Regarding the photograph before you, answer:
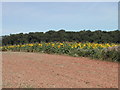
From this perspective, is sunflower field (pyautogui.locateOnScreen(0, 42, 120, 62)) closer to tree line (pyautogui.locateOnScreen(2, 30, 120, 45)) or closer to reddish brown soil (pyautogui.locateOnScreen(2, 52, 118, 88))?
reddish brown soil (pyautogui.locateOnScreen(2, 52, 118, 88))

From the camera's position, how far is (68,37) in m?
17.4

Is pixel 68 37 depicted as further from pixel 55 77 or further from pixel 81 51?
pixel 55 77

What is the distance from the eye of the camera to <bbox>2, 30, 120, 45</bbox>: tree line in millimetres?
16859

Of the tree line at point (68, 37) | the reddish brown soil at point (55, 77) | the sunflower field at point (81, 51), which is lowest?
the reddish brown soil at point (55, 77)

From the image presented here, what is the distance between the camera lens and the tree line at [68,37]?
55.3ft

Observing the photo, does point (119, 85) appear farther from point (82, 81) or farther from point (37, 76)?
point (37, 76)

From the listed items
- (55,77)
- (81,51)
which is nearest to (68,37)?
(81,51)

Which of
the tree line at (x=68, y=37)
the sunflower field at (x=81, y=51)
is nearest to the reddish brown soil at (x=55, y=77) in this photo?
the sunflower field at (x=81, y=51)

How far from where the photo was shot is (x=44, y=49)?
37.7 feet

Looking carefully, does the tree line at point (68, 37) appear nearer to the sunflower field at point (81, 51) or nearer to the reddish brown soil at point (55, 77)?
the sunflower field at point (81, 51)

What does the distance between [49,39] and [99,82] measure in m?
12.6

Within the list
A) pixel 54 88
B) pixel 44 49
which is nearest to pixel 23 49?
pixel 44 49

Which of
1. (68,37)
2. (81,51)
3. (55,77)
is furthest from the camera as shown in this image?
(68,37)

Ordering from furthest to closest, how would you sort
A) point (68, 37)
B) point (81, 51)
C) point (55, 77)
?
1. point (68, 37)
2. point (81, 51)
3. point (55, 77)
